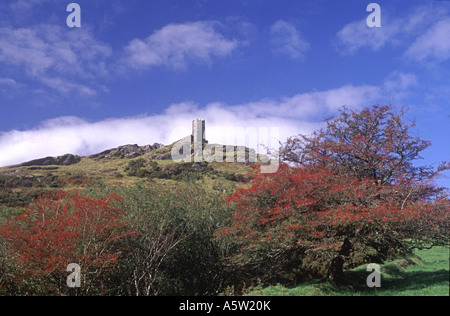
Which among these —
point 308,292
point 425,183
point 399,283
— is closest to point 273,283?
point 308,292

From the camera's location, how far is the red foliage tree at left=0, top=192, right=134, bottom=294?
11.6m

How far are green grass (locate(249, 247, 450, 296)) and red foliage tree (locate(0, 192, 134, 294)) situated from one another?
5.68 metres

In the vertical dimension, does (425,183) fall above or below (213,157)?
below

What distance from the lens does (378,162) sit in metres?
13.4

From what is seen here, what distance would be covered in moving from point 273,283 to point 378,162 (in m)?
6.64

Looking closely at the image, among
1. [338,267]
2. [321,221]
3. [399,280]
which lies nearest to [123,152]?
[338,267]

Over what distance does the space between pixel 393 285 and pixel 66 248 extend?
11.2 metres

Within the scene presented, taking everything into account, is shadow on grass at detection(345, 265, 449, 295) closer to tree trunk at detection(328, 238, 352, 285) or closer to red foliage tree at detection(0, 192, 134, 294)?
tree trunk at detection(328, 238, 352, 285)

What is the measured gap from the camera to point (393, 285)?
11273 millimetres

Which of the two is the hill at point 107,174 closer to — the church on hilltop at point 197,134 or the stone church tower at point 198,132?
the church on hilltop at point 197,134

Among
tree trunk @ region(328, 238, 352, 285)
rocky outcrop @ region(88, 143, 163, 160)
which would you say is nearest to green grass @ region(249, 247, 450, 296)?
tree trunk @ region(328, 238, 352, 285)
